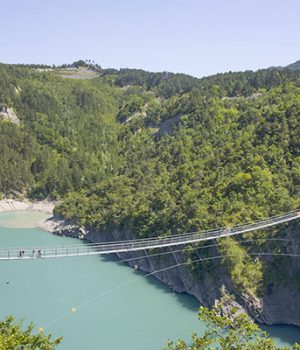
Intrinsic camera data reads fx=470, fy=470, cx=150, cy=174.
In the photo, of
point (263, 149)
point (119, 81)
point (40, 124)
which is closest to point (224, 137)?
point (263, 149)

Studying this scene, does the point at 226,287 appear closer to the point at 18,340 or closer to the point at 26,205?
the point at 18,340

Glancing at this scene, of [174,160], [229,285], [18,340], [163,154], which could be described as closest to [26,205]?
[163,154]

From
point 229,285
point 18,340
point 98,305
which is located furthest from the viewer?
point 98,305

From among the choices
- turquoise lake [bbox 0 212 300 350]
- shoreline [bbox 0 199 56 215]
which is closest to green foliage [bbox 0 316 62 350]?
turquoise lake [bbox 0 212 300 350]

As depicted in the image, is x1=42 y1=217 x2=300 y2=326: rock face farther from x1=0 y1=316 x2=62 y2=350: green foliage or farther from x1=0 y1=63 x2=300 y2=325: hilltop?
x1=0 y1=316 x2=62 y2=350: green foliage

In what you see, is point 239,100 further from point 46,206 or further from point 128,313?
point 128,313

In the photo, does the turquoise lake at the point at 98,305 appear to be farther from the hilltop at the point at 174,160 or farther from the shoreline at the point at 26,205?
the shoreline at the point at 26,205

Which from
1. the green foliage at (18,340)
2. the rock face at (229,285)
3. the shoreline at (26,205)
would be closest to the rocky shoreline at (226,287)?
the rock face at (229,285)
